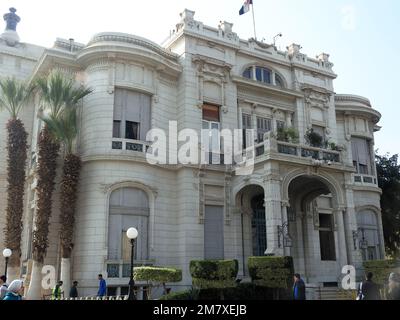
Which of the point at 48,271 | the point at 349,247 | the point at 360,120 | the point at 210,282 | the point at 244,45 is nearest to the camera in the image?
the point at 210,282

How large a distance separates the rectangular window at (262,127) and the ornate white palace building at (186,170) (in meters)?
0.07

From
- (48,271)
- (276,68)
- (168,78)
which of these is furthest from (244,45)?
(48,271)

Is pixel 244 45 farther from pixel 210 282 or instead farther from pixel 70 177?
pixel 210 282

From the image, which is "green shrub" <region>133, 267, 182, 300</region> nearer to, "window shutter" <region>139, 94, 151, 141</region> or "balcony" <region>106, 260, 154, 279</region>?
"balcony" <region>106, 260, 154, 279</region>

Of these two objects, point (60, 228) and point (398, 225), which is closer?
point (60, 228)

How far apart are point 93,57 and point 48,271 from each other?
10372 millimetres

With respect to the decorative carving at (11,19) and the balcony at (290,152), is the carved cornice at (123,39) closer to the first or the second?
the balcony at (290,152)

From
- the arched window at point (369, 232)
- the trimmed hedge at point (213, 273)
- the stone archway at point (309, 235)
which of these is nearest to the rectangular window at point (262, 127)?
the stone archway at point (309, 235)

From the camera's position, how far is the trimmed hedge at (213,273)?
55.2 feet

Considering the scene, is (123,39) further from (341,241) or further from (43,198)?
(341,241)

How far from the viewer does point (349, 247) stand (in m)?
21.3

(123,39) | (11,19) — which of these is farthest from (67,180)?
(11,19)

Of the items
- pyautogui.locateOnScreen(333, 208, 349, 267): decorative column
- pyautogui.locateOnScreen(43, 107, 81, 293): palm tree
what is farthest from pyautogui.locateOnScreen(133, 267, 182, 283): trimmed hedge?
pyautogui.locateOnScreen(333, 208, 349, 267): decorative column

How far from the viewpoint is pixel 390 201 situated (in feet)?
103
